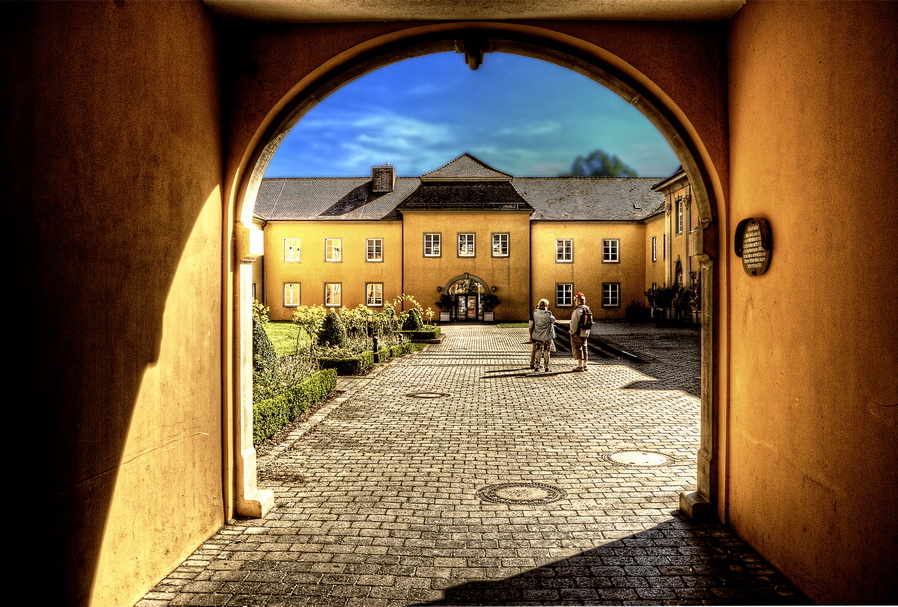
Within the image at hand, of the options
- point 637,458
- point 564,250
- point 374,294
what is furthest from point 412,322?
point 637,458

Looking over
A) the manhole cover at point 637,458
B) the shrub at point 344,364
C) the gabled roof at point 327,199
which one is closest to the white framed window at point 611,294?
the gabled roof at point 327,199

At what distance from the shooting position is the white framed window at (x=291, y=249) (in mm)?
39969

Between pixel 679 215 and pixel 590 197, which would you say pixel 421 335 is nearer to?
pixel 679 215

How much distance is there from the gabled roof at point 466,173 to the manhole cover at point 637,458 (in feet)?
105

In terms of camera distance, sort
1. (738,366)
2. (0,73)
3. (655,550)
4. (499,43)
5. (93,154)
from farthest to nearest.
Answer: (499,43)
(738,366)
(655,550)
(93,154)
(0,73)

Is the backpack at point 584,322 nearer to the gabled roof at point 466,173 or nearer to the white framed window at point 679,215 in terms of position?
the white framed window at point 679,215

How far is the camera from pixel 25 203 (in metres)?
3.08

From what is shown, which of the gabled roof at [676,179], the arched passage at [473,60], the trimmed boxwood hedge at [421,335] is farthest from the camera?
the gabled roof at [676,179]

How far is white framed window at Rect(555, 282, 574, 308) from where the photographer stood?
3947 centimetres

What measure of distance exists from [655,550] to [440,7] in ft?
14.7

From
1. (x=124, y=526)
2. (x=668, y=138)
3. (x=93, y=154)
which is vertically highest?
(x=668, y=138)

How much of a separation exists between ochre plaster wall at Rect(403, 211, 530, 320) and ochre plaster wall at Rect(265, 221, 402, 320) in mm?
1749

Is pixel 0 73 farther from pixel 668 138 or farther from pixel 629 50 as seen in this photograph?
pixel 668 138

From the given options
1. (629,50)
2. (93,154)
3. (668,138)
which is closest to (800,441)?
(668,138)
